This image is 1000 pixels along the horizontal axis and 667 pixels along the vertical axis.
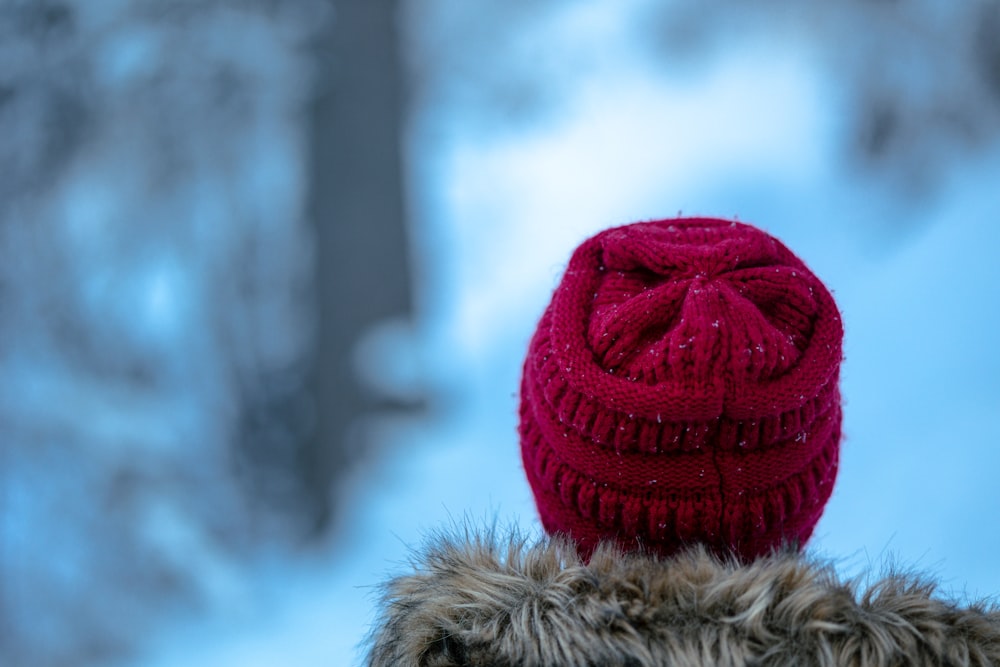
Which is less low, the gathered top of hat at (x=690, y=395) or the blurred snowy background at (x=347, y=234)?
the blurred snowy background at (x=347, y=234)

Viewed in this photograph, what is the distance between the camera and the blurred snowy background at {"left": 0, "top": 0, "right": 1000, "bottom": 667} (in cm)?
186

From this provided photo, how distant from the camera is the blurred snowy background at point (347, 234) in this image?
1.86 meters

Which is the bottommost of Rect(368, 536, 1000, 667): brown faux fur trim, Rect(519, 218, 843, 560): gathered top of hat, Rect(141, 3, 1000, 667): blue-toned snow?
Rect(368, 536, 1000, 667): brown faux fur trim

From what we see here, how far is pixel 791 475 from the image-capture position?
0.73m

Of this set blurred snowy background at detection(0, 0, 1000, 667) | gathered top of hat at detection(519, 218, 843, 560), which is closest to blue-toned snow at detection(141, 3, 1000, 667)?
blurred snowy background at detection(0, 0, 1000, 667)

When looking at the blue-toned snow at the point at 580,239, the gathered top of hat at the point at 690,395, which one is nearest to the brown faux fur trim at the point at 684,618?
the gathered top of hat at the point at 690,395

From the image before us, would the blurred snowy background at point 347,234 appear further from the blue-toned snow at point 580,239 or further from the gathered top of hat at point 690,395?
the gathered top of hat at point 690,395

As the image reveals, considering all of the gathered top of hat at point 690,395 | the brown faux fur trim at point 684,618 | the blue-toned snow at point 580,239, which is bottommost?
the brown faux fur trim at point 684,618

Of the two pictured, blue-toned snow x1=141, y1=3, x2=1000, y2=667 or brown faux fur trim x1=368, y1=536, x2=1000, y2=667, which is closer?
brown faux fur trim x1=368, y1=536, x2=1000, y2=667

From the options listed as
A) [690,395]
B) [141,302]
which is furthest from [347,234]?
[690,395]

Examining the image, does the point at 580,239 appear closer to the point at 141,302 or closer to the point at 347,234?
the point at 347,234

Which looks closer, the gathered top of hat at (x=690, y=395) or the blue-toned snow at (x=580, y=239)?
the gathered top of hat at (x=690, y=395)

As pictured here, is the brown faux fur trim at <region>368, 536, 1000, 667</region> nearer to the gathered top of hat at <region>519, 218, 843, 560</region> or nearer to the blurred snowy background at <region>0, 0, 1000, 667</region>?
the gathered top of hat at <region>519, 218, 843, 560</region>

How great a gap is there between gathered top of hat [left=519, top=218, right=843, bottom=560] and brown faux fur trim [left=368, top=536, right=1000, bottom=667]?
71 mm
